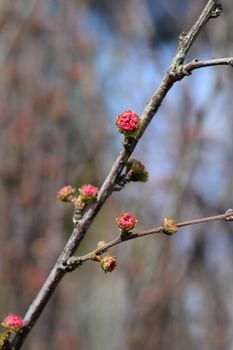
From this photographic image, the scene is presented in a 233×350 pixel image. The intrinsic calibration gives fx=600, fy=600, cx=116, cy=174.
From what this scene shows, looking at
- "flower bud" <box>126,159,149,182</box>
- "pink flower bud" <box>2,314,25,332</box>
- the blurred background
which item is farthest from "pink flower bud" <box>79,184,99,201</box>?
the blurred background

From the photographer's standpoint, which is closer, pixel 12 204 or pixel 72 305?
pixel 12 204

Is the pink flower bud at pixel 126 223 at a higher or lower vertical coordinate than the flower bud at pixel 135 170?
lower

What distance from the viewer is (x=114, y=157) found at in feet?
14.3

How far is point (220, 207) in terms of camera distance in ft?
13.0

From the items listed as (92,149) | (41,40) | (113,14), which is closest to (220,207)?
(92,149)

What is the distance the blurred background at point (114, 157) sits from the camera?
339 centimetres

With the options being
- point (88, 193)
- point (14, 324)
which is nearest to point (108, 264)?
point (88, 193)

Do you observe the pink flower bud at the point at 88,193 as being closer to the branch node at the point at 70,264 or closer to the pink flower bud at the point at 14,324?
the branch node at the point at 70,264

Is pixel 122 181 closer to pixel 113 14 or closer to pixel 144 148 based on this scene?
pixel 144 148

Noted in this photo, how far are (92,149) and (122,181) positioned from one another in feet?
10.2

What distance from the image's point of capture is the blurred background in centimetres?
339

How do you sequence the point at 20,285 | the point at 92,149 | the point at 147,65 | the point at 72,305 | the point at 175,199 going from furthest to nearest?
the point at 72,305, the point at 92,149, the point at 147,65, the point at 20,285, the point at 175,199

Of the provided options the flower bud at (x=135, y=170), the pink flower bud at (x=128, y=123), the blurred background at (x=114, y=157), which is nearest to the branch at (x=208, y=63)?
the pink flower bud at (x=128, y=123)

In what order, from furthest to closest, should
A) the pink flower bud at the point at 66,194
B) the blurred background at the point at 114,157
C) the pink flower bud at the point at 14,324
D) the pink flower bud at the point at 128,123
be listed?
the blurred background at the point at 114,157
the pink flower bud at the point at 66,194
the pink flower bud at the point at 14,324
the pink flower bud at the point at 128,123
